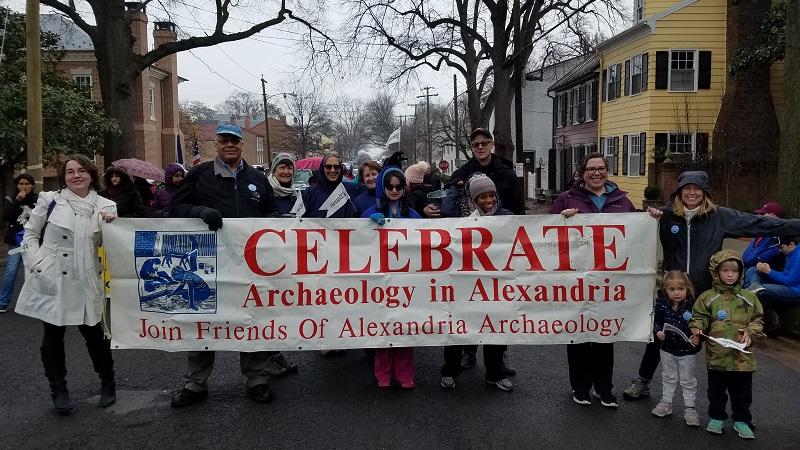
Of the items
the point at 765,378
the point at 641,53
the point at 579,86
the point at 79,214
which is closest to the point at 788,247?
the point at 765,378

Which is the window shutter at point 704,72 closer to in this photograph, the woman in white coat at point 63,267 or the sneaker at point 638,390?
the sneaker at point 638,390

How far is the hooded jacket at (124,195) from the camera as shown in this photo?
240 inches

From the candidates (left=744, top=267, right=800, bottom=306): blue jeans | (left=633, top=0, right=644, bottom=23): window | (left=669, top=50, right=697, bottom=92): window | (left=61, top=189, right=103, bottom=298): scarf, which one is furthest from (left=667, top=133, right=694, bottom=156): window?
(left=61, top=189, right=103, bottom=298): scarf

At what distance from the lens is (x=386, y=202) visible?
5.21 metres

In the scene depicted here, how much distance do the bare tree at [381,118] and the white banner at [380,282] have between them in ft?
268

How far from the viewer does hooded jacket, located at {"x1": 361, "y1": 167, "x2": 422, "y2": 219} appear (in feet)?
16.7

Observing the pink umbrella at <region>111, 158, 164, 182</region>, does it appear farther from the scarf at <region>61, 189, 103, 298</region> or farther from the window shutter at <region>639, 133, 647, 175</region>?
the window shutter at <region>639, 133, 647, 175</region>

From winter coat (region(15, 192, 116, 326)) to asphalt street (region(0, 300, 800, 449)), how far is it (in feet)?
2.60

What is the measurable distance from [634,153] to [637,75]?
293 cm

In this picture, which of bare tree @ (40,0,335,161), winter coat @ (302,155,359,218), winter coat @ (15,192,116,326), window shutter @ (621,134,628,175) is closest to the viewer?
winter coat @ (15,192,116,326)

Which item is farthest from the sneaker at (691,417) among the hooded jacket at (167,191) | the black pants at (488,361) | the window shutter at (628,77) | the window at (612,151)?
the window at (612,151)

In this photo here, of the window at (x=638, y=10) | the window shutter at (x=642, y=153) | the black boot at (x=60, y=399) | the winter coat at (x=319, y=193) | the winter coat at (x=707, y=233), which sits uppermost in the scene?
the window at (x=638, y=10)

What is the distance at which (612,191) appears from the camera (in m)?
5.04

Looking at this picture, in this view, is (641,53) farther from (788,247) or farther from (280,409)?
(280,409)
